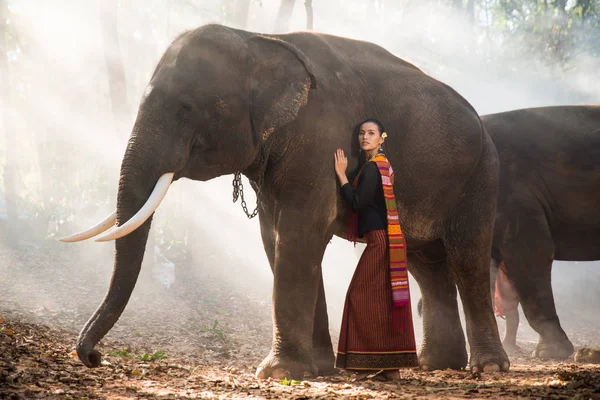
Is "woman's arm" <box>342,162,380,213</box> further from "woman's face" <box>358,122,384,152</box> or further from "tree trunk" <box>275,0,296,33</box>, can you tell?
"tree trunk" <box>275,0,296,33</box>

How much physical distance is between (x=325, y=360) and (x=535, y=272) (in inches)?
112

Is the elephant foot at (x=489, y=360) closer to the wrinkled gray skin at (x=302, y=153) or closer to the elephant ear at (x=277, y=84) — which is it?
the wrinkled gray skin at (x=302, y=153)

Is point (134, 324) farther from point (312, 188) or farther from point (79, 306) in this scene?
point (312, 188)

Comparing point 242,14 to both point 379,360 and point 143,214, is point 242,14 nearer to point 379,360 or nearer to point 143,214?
point 143,214

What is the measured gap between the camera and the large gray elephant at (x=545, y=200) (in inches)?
275

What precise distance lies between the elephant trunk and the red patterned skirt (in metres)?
1.37

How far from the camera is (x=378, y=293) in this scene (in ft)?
14.9

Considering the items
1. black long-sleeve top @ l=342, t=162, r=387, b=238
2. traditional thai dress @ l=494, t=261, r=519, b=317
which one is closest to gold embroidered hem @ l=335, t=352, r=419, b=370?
black long-sleeve top @ l=342, t=162, r=387, b=238

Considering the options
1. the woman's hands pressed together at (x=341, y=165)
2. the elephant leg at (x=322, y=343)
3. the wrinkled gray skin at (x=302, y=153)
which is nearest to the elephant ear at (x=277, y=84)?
the wrinkled gray skin at (x=302, y=153)

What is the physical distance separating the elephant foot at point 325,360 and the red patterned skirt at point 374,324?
A: 45cm

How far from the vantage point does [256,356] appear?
24.1 feet

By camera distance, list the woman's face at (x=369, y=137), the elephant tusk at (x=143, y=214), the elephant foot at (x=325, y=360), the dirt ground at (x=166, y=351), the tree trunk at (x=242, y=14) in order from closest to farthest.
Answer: the dirt ground at (x=166, y=351), the elephant tusk at (x=143, y=214), the woman's face at (x=369, y=137), the elephant foot at (x=325, y=360), the tree trunk at (x=242, y=14)

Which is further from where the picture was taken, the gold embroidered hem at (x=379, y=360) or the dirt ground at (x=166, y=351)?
the gold embroidered hem at (x=379, y=360)

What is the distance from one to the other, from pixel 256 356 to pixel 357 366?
3041 millimetres
